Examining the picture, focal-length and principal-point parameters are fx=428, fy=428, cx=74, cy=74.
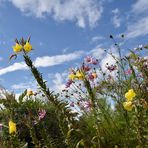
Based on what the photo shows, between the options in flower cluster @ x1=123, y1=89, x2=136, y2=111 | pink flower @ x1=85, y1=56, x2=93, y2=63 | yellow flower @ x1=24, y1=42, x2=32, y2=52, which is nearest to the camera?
flower cluster @ x1=123, y1=89, x2=136, y2=111

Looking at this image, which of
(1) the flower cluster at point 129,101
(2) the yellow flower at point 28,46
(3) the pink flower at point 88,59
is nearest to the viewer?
(1) the flower cluster at point 129,101

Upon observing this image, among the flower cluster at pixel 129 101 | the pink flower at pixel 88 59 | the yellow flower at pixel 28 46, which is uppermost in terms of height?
the pink flower at pixel 88 59

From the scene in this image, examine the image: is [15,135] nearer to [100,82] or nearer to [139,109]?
[139,109]

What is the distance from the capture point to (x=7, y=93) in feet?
13.6

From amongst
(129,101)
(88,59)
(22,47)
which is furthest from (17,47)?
(88,59)

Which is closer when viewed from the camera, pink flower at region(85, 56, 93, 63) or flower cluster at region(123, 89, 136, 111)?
flower cluster at region(123, 89, 136, 111)

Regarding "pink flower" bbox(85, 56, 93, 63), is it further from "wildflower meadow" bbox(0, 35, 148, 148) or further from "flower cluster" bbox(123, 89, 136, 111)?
"flower cluster" bbox(123, 89, 136, 111)

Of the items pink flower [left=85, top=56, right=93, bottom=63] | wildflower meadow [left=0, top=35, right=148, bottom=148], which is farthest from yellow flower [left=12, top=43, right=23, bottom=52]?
pink flower [left=85, top=56, right=93, bottom=63]

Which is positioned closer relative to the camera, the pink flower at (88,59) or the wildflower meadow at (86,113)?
the wildflower meadow at (86,113)

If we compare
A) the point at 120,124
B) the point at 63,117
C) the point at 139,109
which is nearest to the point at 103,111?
the point at 120,124

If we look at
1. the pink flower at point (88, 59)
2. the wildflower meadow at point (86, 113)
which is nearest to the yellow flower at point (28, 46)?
the wildflower meadow at point (86, 113)

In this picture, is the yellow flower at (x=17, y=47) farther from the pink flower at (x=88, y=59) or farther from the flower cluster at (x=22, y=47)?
the pink flower at (x=88, y=59)

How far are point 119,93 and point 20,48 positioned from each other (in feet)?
11.1

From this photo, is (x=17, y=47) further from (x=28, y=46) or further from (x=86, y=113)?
(x=86, y=113)
